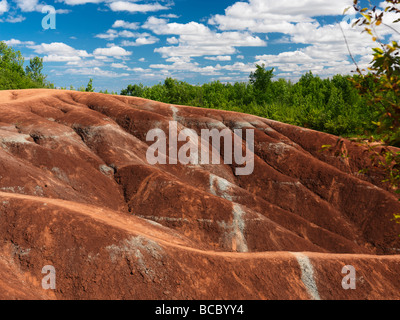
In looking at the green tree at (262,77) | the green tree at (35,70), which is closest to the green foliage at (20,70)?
the green tree at (35,70)

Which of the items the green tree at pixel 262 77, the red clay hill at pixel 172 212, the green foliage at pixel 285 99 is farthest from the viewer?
the green tree at pixel 262 77

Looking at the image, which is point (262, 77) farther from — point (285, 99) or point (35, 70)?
point (35, 70)

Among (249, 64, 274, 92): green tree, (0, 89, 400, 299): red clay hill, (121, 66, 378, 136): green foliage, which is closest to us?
(0, 89, 400, 299): red clay hill

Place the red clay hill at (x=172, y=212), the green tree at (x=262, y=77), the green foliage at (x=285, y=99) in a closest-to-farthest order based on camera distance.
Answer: the red clay hill at (x=172, y=212), the green foliage at (x=285, y=99), the green tree at (x=262, y=77)

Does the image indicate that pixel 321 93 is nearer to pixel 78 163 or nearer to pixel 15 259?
pixel 78 163

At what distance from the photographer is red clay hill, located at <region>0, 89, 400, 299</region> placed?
51.3ft

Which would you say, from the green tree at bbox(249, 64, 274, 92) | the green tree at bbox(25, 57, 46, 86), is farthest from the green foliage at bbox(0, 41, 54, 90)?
the green tree at bbox(249, 64, 274, 92)

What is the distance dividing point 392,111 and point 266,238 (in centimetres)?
2458

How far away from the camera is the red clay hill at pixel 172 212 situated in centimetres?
1563

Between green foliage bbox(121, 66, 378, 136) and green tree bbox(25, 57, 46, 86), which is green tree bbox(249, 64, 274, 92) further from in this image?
green tree bbox(25, 57, 46, 86)

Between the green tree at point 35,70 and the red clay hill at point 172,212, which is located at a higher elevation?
the green tree at point 35,70

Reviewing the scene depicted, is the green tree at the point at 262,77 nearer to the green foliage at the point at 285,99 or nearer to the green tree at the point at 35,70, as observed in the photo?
the green foliage at the point at 285,99

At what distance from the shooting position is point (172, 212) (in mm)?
30531

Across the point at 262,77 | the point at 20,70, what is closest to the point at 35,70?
the point at 20,70
